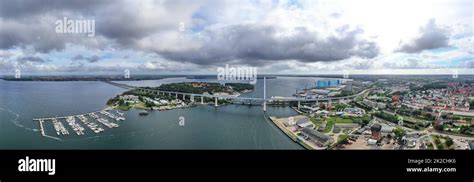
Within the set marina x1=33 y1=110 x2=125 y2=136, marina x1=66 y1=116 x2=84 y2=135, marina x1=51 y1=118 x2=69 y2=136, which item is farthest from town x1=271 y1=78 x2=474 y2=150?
marina x1=51 y1=118 x2=69 y2=136

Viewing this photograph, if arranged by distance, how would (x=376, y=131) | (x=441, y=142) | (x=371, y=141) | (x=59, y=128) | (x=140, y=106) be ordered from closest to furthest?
1. (x=441, y=142)
2. (x=371, y=141)
3. (x=376, y=131)
4. (x=59, y=128)
5. (x=140, y=106)

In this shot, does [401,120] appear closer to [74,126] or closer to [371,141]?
[371,141]

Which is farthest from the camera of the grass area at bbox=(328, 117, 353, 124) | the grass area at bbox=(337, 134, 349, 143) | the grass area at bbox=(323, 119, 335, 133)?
the grass area at bbox=(328, 117, 353, 124)

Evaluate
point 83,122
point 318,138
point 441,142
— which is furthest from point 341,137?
point 83,122

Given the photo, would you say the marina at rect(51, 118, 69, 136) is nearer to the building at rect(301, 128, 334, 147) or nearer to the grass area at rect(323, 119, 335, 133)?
the building at rect(301, 128, 334, 147)

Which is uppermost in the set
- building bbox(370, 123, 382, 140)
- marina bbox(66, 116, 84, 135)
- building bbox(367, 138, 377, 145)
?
building bbox(370, 123, 382, 140)

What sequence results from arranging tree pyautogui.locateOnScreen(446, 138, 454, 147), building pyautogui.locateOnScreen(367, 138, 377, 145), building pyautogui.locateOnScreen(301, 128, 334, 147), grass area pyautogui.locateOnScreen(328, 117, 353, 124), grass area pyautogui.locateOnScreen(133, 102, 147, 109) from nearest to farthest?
tree pyautogui.locateOnScreen(446, 138, 454, 147) < building pyautogui.locateOnScreen(367, 138, 377, 145) < building pyautogui.locateOnScreen(301, 128, 334, 147) < grass area pyautogui.locateOnScreen(328, 117, 353, 124) < grass area pyautogui.locateOnScreen(133, 102, 147, 109)
